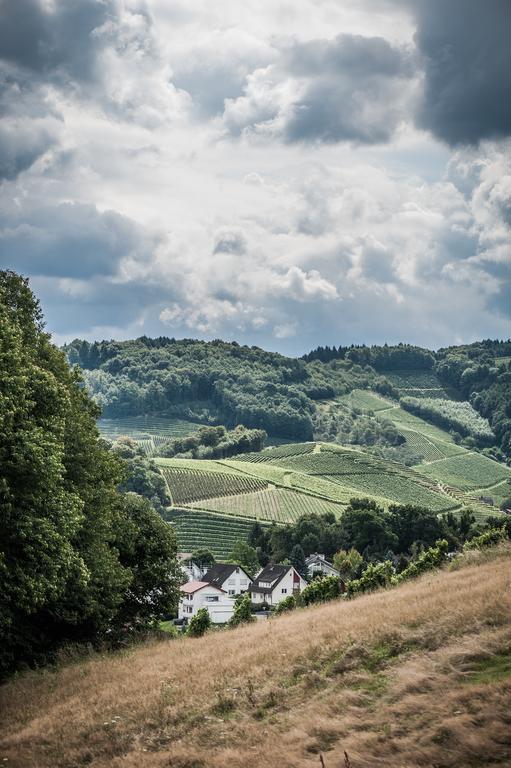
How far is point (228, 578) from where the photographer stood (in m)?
108

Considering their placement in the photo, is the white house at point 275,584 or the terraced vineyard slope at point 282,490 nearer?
the white house at point 275,584

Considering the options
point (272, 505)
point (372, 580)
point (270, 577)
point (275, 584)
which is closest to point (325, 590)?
point (372, 580)

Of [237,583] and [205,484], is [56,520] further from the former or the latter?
[205,484]

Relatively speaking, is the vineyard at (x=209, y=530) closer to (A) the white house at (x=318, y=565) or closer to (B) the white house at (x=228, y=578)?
(B) the white house at (x=228, y=578)

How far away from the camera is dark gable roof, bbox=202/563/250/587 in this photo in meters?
107

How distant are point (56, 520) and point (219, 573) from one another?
88.4 metres

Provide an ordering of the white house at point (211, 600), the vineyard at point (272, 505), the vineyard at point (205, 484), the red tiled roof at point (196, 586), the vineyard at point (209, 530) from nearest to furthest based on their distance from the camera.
Result: the red tiled roof at point (196, 586) < the white house at point (211, 600) < the vineyard at point (209, 530) < the vineyard at point (272, 505) < the vineyard at point (205, 484)

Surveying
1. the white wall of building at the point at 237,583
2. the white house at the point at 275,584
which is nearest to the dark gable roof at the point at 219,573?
the white wall of building at the point at 237,583

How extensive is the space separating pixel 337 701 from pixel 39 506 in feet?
43.8

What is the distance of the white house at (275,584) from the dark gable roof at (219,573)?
3.70 metres

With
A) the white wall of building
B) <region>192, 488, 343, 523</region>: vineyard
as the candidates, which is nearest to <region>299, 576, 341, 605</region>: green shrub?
the white wall of building

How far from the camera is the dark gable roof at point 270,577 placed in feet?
356

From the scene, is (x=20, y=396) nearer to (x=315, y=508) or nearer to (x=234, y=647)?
(x=234, y=647)

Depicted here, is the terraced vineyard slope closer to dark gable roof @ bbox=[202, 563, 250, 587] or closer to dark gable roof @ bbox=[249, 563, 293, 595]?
dark gable roof @ bbox=[202, 563, 250, 587]
